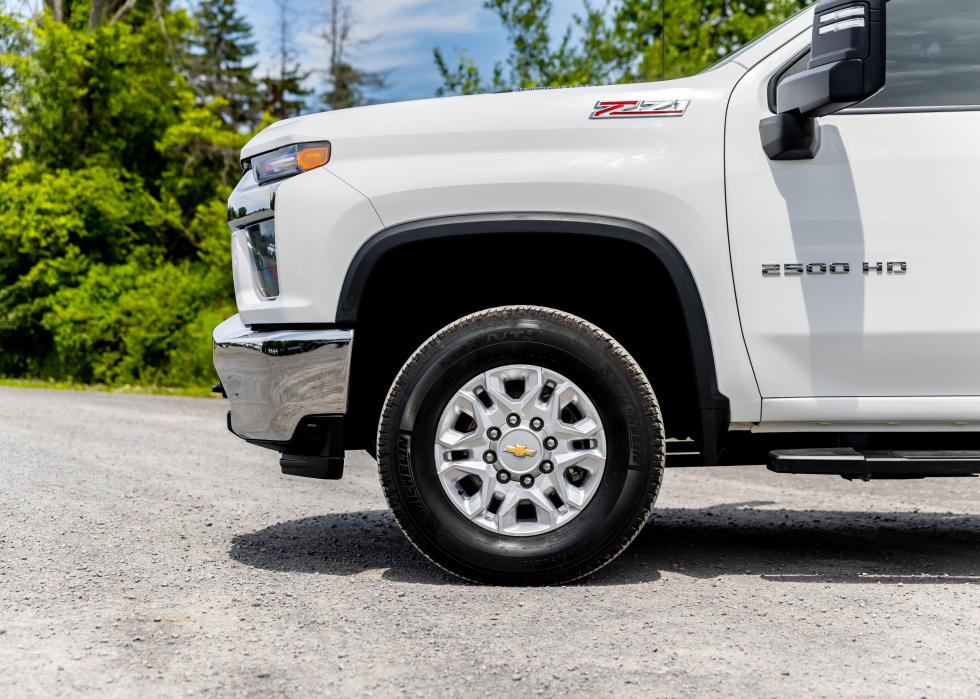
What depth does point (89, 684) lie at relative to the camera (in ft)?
9.14

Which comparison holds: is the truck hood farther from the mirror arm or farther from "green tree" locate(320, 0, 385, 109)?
"green tree" locate(320, 0, 385, 109)

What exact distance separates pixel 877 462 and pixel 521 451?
1236 mm

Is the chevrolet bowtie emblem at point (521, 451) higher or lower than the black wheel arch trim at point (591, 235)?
lower

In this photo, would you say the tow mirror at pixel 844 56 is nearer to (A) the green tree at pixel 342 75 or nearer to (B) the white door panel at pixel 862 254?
(B) the white door panel at pixel 862 254

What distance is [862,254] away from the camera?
383 cm

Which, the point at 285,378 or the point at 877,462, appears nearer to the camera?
the point at 877,462

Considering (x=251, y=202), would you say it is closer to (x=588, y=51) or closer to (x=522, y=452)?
(x=522, y=452)

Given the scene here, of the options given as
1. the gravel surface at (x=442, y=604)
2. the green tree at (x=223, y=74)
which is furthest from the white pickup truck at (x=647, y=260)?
the green tree at (x=223, y=74)

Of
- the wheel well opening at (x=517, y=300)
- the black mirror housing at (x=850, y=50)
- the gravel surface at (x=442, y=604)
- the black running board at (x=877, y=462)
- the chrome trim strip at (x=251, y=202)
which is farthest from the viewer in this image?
the wheel well opening at (x=517, y=300)

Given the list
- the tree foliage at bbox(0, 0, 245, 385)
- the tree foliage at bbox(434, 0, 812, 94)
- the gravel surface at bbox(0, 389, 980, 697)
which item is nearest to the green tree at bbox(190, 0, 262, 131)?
the tree foliage at bbox(0, 0, 245, 385)

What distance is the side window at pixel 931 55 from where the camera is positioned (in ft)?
13.0

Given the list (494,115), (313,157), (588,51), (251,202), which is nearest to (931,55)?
(494,115)

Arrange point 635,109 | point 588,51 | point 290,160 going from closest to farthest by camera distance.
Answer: point 635,109 < point 290,160 < point 588,51

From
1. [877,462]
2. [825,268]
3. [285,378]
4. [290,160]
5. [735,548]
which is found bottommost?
[735,548]
